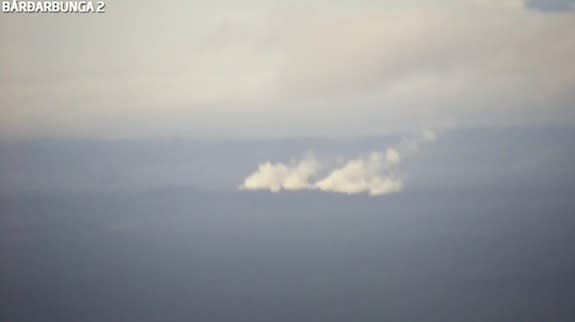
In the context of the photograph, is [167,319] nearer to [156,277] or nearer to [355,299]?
[156,277]

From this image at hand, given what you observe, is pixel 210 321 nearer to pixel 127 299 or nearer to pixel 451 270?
pixel 127 299

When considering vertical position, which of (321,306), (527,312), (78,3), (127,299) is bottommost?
(527,312)

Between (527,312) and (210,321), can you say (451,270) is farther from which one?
(210,321)

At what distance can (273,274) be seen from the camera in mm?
2816

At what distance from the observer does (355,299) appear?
283 centimetres

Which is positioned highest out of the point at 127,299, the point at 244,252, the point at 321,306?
the point at 244,252

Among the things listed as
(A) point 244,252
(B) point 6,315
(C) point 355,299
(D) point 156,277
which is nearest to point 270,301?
(A) point 244,252

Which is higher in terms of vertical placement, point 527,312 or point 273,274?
point 273,274

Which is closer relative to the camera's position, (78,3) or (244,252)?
(78,3)

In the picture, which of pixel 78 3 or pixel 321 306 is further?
pixel 321 306

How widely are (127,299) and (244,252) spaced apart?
806mm

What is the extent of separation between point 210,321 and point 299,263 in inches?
27.7

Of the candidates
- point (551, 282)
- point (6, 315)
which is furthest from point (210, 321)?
point (551, 282)

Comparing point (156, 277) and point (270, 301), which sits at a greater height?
point (156, 277)
